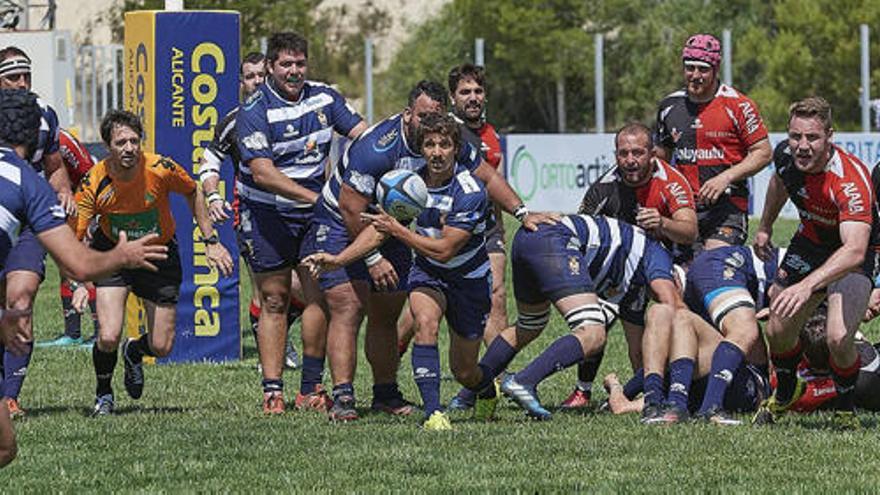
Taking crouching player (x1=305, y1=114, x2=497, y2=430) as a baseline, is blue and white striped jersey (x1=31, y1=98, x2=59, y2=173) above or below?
above

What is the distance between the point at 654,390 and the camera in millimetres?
10539

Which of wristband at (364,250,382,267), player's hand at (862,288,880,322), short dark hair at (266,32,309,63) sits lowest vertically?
player's hand at (862,288,880,322)

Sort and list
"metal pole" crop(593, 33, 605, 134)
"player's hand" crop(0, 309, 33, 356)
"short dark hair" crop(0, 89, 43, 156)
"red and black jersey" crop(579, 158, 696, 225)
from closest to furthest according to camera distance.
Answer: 1. "player's hand" crop(0, 309, 33, 356)
2. "short dark hair" crop(0, 89, 43, 156)
3. "red and black jersey" crop(579, 158, 696, 225)
4. "metal pole" crop(593, 33, 605, 134)

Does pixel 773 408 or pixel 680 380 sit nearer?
pixel 680 380

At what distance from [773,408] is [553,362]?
4.07ft

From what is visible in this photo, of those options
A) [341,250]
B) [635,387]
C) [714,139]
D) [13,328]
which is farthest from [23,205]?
[714,139]

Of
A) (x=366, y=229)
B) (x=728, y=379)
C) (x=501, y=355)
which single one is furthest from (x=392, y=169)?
(x=728, y=379)

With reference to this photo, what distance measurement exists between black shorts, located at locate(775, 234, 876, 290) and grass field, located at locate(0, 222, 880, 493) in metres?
0.76

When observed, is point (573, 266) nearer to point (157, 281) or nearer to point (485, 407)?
point (485, 407)

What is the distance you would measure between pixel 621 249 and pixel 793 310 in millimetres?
1266

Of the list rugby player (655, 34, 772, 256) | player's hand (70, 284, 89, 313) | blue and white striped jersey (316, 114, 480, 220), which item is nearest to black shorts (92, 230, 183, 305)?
player's hand (70, 284, 89, 313)

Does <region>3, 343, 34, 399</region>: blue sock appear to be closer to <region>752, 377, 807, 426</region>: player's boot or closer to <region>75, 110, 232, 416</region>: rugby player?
<region>75, 110, 232, 416</region>: rugby player

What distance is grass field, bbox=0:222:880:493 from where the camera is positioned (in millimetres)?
8477

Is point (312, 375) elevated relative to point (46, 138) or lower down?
lower down
